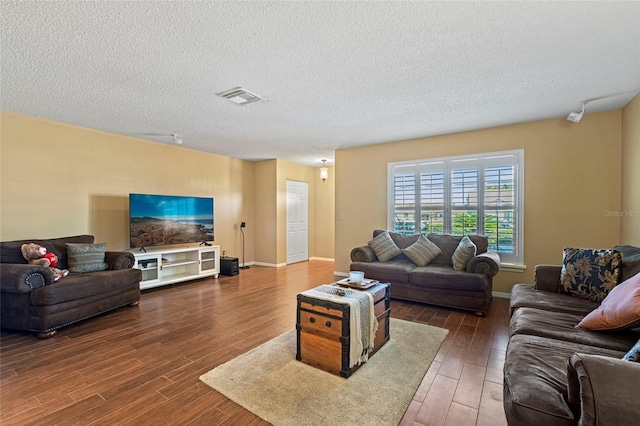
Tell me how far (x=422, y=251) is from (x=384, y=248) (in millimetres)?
560

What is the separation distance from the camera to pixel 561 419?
1090 millimetres

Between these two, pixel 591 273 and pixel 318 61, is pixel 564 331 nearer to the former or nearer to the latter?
pixel 591 273

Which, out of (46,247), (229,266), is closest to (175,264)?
(229,266)

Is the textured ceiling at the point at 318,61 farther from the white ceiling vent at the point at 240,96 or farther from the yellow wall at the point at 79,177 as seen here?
the yellow wall at the point at 79,177

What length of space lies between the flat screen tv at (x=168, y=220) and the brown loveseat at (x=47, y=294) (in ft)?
3.47

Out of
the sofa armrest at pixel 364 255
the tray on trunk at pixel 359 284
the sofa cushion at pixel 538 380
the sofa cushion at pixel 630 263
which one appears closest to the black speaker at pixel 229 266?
the sofa armrest at pixel 364 255

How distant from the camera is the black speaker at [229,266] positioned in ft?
18.7

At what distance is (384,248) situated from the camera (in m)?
4.50

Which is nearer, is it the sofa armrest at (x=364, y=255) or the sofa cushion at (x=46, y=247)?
the sofa cushion at (x=46, y=247)

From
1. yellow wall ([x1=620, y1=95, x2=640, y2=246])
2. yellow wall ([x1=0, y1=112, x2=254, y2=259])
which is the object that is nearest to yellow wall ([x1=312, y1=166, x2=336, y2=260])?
yellow wall ([x1=0, y1=112, x2=254, y2=259])

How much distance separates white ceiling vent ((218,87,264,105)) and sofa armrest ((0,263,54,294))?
2533mm

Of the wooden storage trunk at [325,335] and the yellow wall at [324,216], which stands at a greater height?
the yellow wall at [324,216]

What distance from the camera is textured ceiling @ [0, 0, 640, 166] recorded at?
1830mm

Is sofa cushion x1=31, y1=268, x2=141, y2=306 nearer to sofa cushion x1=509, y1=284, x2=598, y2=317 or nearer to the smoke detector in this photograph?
sofa cushion x1=509, y1=284, x2=598, y2=317
